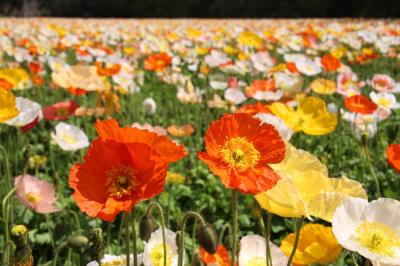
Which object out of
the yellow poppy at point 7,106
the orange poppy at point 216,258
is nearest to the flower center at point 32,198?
the yellow poppy at point 7,106

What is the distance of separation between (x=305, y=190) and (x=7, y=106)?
912 millimetres

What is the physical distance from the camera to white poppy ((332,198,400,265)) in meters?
0.90

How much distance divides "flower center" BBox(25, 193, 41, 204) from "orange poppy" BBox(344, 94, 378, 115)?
3.99 ft

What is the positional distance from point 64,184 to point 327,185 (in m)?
1.68

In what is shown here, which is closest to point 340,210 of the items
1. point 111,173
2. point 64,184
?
point 111,173

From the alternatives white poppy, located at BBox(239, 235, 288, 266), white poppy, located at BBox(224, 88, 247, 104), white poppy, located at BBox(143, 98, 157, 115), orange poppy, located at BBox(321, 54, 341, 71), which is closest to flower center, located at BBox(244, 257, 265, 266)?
white poppy, located at BBox(239, 235, 288, 266)

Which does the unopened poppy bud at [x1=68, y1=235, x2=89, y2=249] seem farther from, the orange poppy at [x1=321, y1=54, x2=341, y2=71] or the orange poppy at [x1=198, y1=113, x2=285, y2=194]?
the orange poppy at [x1=321, y1=54, x2=341, y2=71]

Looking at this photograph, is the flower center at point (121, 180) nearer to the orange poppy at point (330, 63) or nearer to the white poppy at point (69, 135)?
the white poppy at point (69, 135)

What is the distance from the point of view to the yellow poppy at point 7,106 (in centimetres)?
154

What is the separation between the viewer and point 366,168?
104 inches

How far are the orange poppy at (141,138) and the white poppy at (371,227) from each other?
0.95 ft

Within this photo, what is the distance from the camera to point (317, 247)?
1152 mm

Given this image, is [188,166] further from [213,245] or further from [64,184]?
[213,245]

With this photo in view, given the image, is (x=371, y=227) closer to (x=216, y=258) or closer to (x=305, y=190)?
(x=305, y=190)
